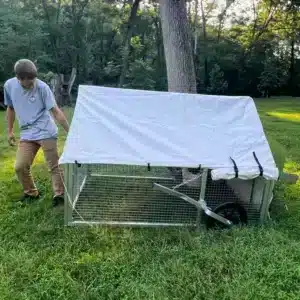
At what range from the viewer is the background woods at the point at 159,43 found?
19594 millimetres

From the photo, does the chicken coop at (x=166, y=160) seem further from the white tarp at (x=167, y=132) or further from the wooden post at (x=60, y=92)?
the wooden post at (x=60, y=92)

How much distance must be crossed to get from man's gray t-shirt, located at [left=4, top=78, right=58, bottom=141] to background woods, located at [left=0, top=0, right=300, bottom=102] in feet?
48.2

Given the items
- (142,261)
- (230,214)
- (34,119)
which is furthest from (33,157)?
(230,214)

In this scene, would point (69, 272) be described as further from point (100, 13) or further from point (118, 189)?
point (100, 13)

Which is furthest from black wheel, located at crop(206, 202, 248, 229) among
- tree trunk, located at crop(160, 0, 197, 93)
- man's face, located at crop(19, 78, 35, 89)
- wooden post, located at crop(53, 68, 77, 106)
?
wooden post, located at crop(53, 68, 77, 106)

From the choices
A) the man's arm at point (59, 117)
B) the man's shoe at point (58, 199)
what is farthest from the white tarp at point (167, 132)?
the man's shoe at point (58, 199)

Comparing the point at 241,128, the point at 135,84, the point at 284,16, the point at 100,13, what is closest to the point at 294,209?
the point at 241,128

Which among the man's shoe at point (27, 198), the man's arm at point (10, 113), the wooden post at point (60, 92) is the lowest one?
the wooden post at point (60, 92)

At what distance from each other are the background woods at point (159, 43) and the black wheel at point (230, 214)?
1534cm

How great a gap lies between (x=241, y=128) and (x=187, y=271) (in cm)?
148

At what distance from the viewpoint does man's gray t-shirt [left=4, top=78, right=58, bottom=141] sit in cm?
332

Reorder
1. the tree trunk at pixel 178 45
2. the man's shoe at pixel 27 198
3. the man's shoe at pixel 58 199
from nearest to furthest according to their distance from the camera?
the man's shoe at pixel 58 199 → the man's shoe at pixel 27 198 → the tree trunk at pixel 178 45

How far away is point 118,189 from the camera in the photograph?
3.38 meters

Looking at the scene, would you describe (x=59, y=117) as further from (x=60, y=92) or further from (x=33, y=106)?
(x=60, y=92)
